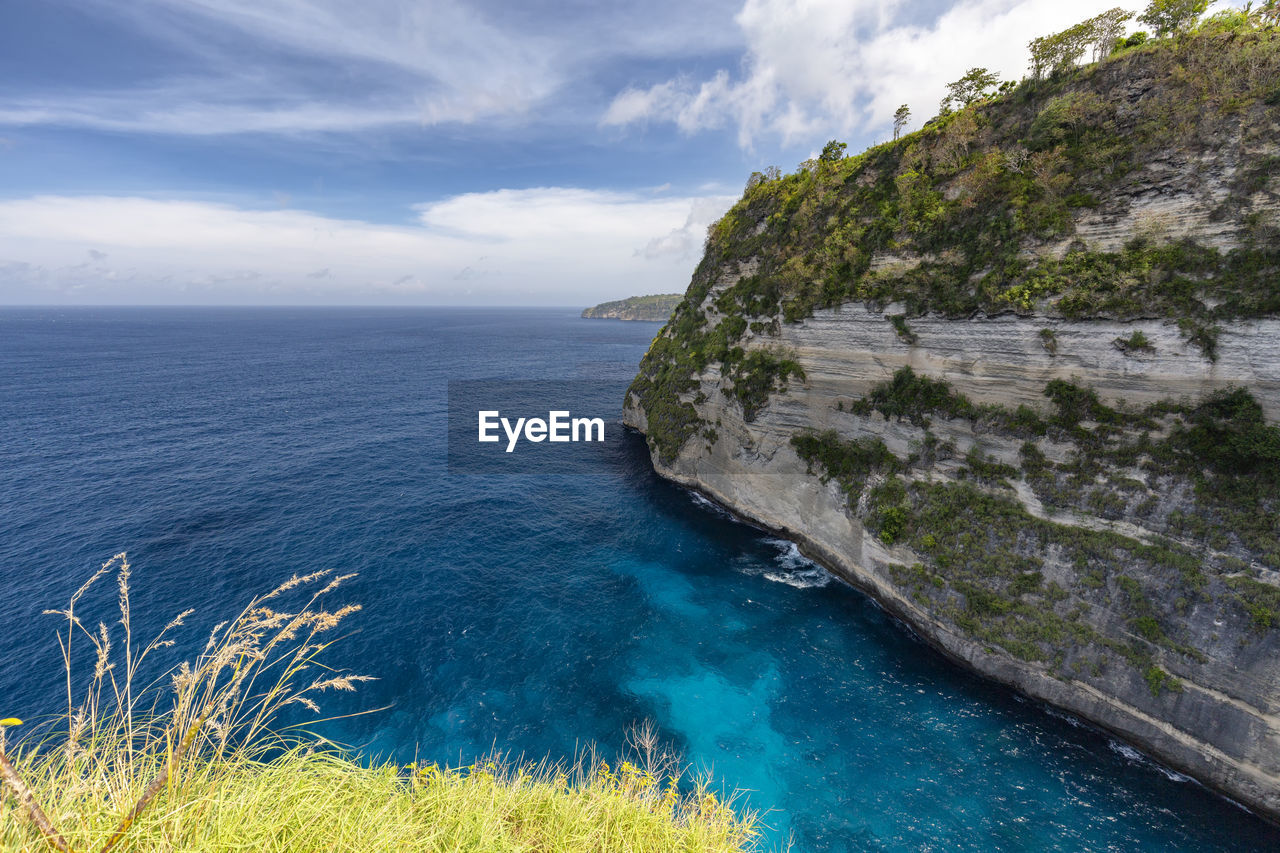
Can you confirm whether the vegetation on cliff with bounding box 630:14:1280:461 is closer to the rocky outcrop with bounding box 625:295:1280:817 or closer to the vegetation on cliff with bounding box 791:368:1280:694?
the rocky outcrop with bounding box 625:295:1280:817

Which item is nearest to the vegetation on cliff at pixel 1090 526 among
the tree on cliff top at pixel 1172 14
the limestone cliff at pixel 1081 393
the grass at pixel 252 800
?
the limestone cliff at pixel 1081 393

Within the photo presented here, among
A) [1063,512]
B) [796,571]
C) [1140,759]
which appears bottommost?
[1140,759]

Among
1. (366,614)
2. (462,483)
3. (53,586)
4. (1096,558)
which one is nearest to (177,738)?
(366,614)

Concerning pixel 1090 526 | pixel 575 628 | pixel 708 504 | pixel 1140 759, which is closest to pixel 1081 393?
pixel 1090 526

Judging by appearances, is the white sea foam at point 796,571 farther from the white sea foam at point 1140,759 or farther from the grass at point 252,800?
the grass at point 252,800

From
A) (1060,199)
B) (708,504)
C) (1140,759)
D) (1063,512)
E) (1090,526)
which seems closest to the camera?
(1140,759)

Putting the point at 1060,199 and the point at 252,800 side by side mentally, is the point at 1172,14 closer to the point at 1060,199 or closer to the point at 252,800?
the point at 1060,199
